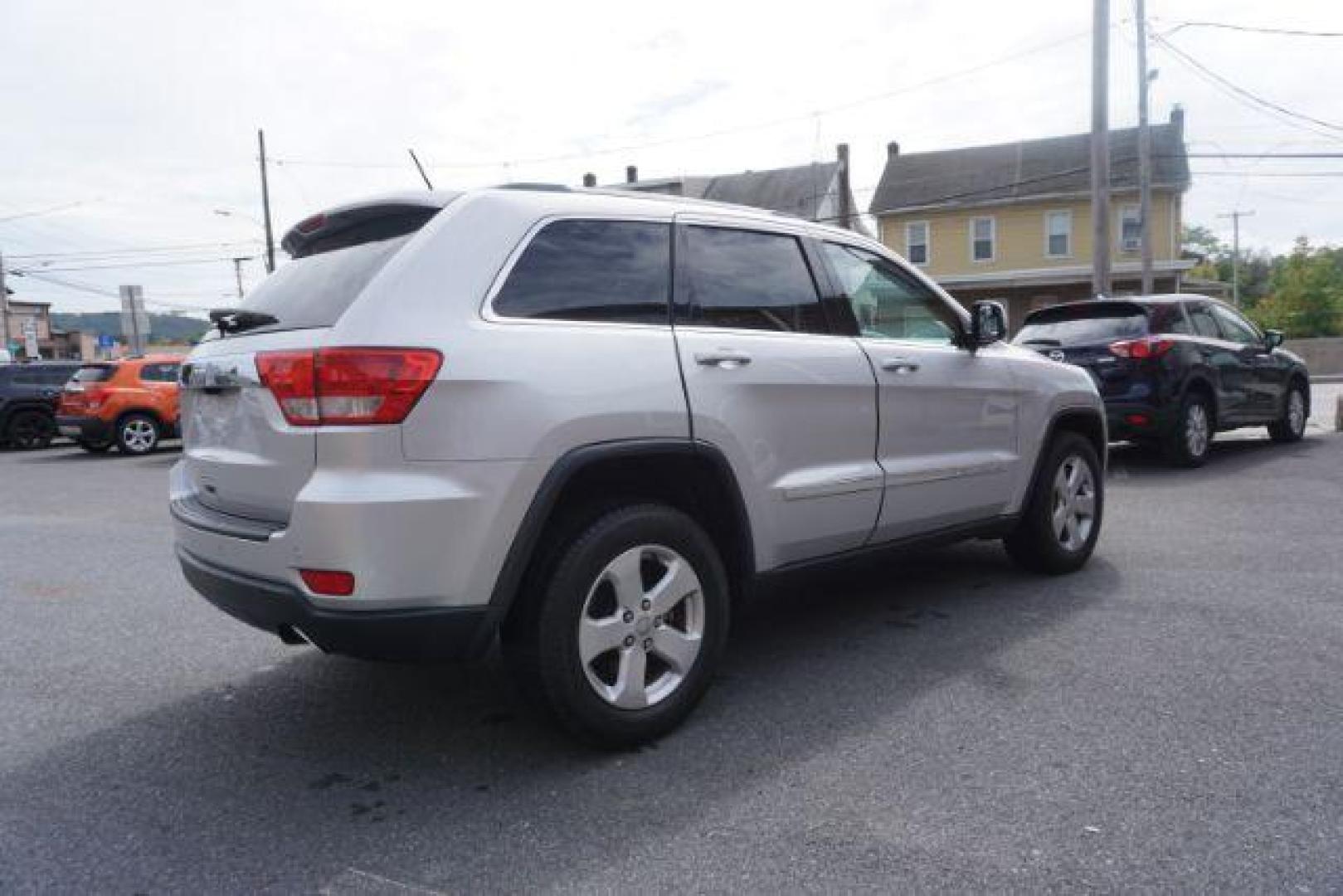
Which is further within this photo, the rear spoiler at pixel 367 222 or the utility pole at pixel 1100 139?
the utility pole at pixel 1100 139

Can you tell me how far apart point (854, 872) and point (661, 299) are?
189cm

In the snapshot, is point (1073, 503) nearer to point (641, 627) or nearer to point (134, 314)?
point (641, 627)

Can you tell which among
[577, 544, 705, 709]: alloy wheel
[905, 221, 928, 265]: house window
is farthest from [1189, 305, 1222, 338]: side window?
[905, 221, 928, 265]: house window

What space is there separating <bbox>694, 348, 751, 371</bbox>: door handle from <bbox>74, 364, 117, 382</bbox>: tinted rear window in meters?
15.4

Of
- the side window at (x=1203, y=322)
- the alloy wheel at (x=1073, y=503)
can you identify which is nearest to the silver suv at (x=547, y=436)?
the alloy wheel at (x=1073, y=503)

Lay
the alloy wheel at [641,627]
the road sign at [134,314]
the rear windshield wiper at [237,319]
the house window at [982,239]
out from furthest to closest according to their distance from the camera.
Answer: the house window at [982,239] < the road sign at [134,314] < the rear windshield wiper at [237,319] < the alloy wheel at [641,627]

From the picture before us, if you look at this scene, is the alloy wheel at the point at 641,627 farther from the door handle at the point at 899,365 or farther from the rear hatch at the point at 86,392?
the rear hatch at the point at 86,392

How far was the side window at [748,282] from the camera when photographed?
344 centimetres

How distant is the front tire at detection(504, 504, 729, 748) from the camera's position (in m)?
2.85

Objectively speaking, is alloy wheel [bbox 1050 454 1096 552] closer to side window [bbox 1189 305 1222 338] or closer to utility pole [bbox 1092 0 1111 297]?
side window [bbox 1189 305 1222 338]

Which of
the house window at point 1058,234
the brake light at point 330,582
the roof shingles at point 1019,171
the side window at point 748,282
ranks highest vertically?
the roof shingles at point 1019,171

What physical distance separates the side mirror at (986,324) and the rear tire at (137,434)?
15.0 metres

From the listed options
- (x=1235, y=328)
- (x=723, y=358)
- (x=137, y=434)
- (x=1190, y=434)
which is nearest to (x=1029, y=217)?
(x=1235, y=328)

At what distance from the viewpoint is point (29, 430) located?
17.8 metres
